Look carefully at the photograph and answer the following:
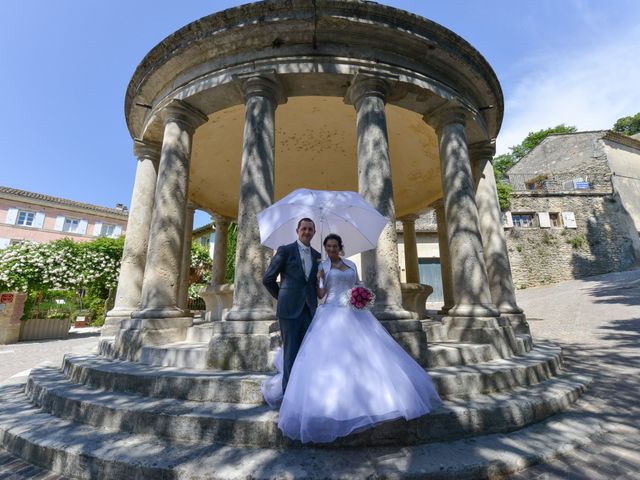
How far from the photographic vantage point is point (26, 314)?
42.6ft

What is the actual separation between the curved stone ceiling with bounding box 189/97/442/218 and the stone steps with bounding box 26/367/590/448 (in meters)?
5.28

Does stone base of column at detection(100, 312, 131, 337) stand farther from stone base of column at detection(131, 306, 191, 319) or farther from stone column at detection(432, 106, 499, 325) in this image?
stone column at detection(432, 106, 499, 325)

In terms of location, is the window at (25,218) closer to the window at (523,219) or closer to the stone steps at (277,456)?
the stone steps at (277,456)

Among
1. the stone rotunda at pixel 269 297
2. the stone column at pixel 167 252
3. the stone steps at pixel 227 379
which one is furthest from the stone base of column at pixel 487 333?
the stone column at pixel 167 252

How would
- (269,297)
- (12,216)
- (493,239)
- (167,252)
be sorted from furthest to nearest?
(12,216) → (493,239) → (167,252) → (269,297)

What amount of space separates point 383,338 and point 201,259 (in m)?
23.8

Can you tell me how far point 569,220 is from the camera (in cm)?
2448

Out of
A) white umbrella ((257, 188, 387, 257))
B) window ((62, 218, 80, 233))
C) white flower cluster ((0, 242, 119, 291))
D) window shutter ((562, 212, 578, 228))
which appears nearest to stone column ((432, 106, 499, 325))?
white umbrella ((257, 188, 387, 257))

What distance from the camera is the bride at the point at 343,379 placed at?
2240mm

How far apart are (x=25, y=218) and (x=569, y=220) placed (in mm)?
44516

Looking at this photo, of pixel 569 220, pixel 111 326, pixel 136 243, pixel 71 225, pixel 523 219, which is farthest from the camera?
pixel 71 225

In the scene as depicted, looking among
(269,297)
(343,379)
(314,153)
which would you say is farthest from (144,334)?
(314,153)

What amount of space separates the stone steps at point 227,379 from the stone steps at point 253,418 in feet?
0.35

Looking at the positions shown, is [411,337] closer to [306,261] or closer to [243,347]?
[306,261]
